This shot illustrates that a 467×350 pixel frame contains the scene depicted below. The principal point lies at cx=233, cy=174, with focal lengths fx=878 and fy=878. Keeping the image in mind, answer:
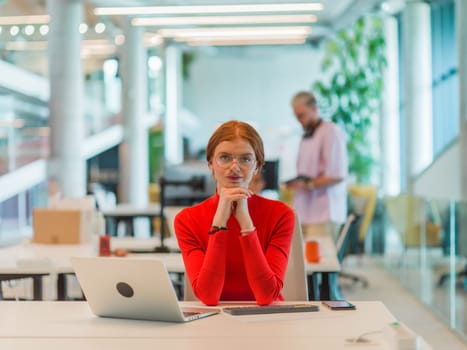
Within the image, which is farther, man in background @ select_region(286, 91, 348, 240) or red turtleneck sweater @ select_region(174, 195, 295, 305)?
man in background @ select_region(286, 91, 348, 240)

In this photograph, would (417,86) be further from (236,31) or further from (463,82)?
(236,31)

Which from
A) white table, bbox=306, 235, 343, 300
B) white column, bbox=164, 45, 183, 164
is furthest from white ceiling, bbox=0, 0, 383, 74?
white table, bbox=306, 235, 343, 300

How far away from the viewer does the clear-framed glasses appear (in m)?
3.12

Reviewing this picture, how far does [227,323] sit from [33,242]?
3247 millimetres

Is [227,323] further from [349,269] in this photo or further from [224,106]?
[224,106]

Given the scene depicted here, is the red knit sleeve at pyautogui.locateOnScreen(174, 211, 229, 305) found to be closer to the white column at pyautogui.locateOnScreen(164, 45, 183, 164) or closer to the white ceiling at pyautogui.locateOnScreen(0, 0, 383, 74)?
the white ceiling at pyautogui.locateOnScreen(0, 0, 383, 74)

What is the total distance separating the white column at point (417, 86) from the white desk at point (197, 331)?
9104 mm

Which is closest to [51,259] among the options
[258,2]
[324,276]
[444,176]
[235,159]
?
[324,276]

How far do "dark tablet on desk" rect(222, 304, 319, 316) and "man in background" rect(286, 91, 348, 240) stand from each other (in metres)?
3.59

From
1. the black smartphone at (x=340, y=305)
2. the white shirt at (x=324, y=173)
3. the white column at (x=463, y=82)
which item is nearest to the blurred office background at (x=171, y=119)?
the white column at (x=463, y=82)

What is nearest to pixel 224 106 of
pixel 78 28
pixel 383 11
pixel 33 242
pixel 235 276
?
pixel 383 11

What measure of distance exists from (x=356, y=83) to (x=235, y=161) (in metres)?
9.26

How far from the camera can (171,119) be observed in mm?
19125

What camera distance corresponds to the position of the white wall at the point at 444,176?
1116 cm
